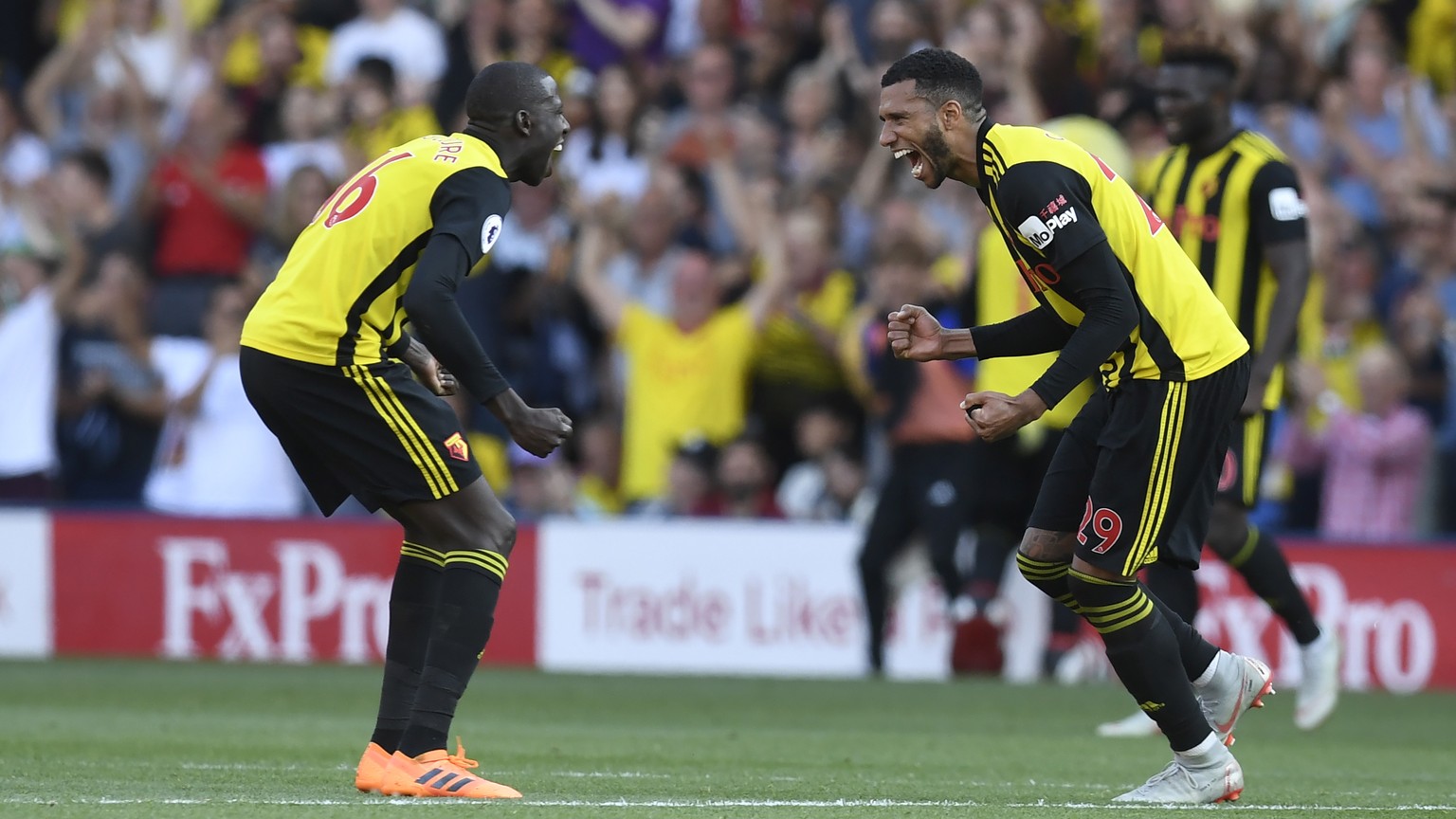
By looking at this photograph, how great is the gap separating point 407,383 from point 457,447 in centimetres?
26

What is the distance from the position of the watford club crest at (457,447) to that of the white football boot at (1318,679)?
4338mm

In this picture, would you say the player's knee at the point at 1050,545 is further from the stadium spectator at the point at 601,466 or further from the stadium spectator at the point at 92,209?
the stadium spectator at the point at 92,209

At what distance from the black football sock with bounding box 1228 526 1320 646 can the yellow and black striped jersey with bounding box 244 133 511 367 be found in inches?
161

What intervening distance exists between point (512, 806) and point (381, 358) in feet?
4.74

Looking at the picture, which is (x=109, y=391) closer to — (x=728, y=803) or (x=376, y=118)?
(x=376, y=118)

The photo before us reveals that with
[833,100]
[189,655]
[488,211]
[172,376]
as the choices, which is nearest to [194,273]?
[172,376]

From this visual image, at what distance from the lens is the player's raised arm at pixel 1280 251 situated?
8594 millimetres

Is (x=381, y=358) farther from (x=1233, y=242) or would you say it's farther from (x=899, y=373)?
(x=899, y=373)

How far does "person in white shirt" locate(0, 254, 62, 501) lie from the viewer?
1393 cm

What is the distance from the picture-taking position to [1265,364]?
28.0 ft

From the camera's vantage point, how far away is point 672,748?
27.0ft

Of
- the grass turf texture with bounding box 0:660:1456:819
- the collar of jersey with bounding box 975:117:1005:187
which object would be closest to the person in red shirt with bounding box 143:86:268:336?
the grass turf texture with bounding box 0:660:1456:819

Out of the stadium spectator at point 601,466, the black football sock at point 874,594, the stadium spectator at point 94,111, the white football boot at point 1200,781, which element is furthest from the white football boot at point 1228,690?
the stadium spectator at point 94,111

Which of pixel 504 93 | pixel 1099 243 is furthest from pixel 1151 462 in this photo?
pixel 504 93
